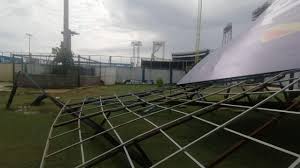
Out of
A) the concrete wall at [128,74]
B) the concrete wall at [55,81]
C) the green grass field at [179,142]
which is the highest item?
the concrete wall at [128,74]

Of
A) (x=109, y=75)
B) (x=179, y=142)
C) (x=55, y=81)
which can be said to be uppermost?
(x=109, y=75)

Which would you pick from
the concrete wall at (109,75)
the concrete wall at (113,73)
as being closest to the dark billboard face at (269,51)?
the concrete wall at (113,73)

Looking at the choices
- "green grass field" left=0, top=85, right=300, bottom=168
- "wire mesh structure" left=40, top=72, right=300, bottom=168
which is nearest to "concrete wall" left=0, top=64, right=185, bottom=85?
"green grass field" left=0, top=85, right=300, bottom=168

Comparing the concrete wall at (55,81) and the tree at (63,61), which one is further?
the tree at (63,61)

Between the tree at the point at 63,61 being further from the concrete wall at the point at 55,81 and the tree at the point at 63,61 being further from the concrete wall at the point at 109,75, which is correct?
the concrete wall at the point at 109,75

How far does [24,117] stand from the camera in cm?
674

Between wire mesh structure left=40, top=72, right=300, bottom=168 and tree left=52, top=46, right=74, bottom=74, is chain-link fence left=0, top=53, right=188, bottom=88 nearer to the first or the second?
tree left=52, top=46, right=74, bottom=74

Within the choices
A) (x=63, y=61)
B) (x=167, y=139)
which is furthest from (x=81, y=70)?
(x=167, y=139)

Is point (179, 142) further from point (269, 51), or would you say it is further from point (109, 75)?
point (109, 75)

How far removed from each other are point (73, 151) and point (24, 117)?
3223mm

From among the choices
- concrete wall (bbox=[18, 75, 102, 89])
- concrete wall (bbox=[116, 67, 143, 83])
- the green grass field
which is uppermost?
concrete wall (bbox=[116, 67, 143, 83])

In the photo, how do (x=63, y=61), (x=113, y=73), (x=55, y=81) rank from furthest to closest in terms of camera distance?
(x=113, y=73)
(x=63, y=61)
(x=55, y=81)

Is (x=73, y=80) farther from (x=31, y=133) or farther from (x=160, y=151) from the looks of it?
(x=160, y=151)

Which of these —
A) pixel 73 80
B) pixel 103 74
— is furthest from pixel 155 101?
pixel 103 74
